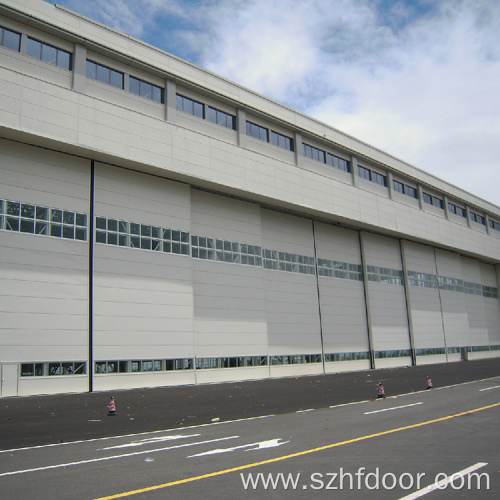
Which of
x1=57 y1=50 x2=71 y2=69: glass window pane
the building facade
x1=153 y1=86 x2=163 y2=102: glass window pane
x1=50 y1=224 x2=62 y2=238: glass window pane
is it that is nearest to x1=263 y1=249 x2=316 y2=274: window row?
the building facade

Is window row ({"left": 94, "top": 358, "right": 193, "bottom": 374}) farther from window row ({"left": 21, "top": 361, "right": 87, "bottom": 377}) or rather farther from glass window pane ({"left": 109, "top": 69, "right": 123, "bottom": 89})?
glass window pane ({"left": 109, "top": 69, "right": 123, "bottom": 89})

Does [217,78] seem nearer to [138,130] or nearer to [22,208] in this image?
[138,130]

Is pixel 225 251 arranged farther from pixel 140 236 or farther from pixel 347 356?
pixel 347 356

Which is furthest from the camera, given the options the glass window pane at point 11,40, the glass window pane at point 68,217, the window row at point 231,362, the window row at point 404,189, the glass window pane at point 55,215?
the window row at point 404,189

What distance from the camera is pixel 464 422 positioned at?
12.2 metres

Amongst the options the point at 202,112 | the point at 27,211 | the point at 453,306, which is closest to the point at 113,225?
the point at 27,211

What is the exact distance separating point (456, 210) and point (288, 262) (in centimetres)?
3104

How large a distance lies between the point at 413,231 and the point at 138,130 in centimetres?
2978

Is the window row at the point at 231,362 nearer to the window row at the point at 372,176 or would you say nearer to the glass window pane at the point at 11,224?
the glass window pane at the point at 11,224

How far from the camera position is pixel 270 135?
119ft

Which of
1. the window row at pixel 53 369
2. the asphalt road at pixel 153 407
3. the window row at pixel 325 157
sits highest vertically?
the window row at pixel 325 157

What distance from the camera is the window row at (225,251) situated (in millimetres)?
30672

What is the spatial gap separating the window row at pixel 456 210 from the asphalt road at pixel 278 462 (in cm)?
4721

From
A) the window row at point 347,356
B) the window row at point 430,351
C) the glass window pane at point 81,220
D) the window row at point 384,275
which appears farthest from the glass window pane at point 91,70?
the window row at point 430,351
